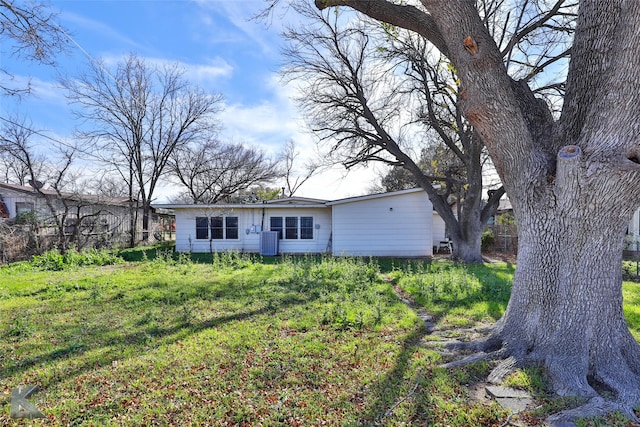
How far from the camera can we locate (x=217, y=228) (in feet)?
50.4

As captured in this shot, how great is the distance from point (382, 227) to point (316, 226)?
118 inches

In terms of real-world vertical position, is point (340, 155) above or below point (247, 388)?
above

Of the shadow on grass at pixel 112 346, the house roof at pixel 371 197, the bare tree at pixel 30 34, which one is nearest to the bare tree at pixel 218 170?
the house roof at pixel 371 197

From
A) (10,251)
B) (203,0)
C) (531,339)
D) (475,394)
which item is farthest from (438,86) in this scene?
(10,251)

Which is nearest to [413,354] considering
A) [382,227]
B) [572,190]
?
[572,190]

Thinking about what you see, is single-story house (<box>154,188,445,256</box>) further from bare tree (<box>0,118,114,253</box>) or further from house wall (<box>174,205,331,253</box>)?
bare tree (<box>0,118,114,253</box>)

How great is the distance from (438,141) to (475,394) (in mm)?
14572

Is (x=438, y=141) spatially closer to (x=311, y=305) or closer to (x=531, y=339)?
(x=311, y=305)

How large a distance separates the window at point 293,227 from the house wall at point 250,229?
15 cm

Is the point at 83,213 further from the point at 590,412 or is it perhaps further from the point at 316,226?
the point at 590,412

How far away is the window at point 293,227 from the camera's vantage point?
15.1m

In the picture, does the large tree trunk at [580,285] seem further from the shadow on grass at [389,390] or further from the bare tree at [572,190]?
the shadow on grass at [389,390]

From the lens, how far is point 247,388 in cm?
287

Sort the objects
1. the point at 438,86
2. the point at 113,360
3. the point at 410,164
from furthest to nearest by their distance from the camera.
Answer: the point at 410,164, the point at 438,86, the point at 113,360
